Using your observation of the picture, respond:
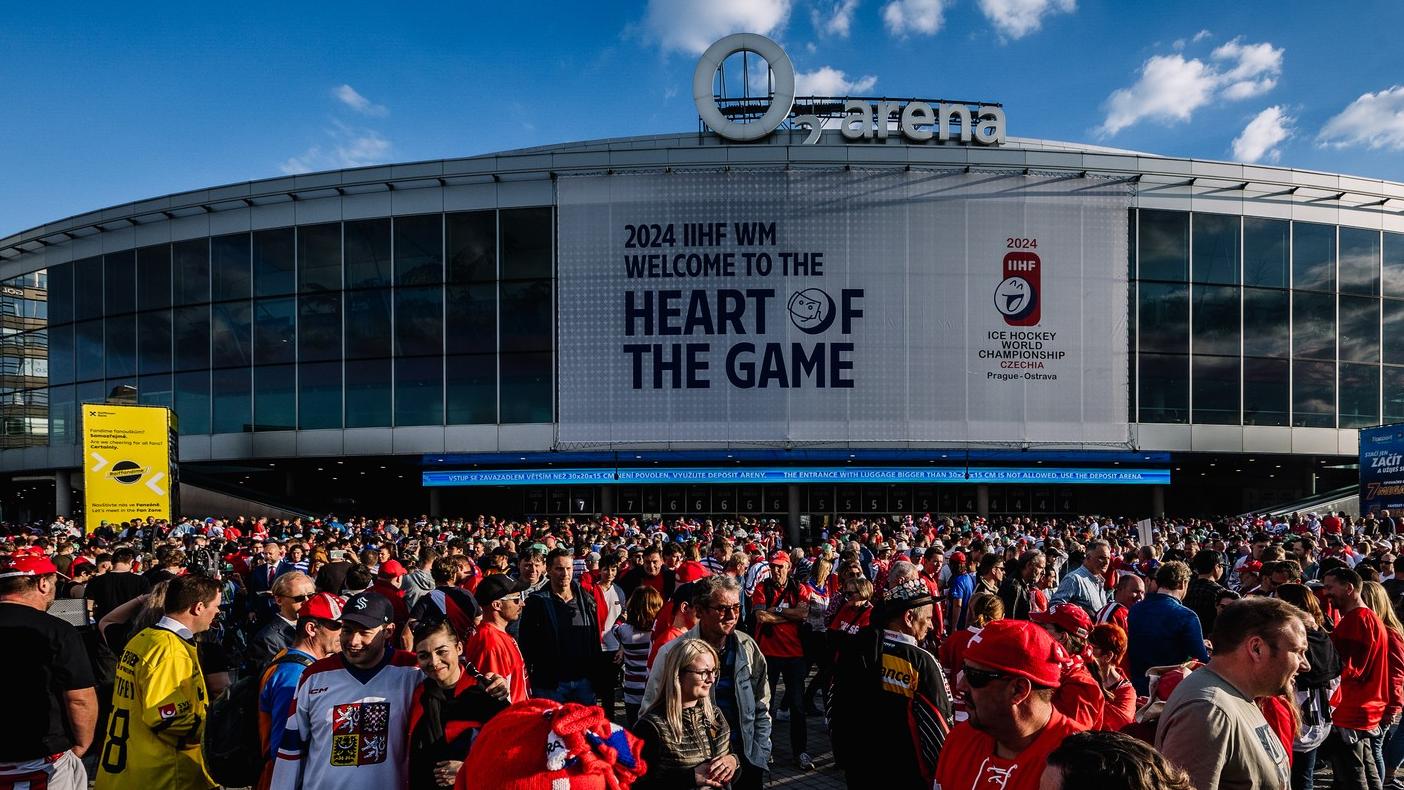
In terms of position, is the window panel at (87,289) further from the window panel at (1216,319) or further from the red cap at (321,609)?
the window panel at (1216,319)

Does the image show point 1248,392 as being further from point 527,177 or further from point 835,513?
point 527,177

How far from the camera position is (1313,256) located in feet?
106

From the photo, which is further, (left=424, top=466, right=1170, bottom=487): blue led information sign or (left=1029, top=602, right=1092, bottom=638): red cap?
(left=424, top=466, right=1170, bottom=487): blue led information sign

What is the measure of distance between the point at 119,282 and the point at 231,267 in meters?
6.36

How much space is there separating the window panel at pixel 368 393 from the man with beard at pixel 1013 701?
107 ft

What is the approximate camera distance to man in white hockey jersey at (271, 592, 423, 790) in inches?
135

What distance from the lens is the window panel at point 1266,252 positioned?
3192cm

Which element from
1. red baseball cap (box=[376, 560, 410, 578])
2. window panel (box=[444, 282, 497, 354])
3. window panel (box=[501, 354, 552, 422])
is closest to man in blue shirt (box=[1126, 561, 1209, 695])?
red baseball cap (box=[376, 560, 410, 578])

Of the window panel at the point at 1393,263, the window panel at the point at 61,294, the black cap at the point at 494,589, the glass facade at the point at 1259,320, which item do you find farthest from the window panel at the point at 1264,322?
the window panel at the point at 61,294

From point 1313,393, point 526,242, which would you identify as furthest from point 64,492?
point 1313,393

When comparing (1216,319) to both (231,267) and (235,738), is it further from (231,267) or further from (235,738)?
(231,267)

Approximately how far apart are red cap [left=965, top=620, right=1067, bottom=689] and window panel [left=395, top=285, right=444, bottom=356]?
31.9 meters

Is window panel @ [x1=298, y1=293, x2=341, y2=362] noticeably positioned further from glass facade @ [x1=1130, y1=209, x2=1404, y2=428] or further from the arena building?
glass facade @ [x1=1130, y1=209, x2=1404, y2=428]

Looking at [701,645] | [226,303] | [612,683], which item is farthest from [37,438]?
[701,645]
